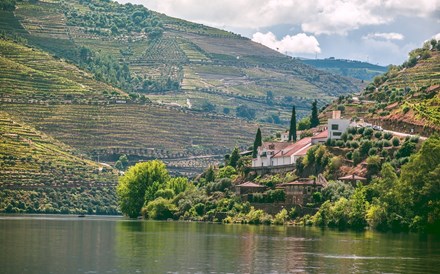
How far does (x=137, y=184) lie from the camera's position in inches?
7431

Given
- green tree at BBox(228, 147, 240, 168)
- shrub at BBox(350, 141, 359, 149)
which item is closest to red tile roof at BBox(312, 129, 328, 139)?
shrub at BBox(350, 141, 359, 149)

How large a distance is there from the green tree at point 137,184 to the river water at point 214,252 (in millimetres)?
66740

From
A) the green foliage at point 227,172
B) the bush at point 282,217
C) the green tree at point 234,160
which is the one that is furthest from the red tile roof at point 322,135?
the bush at point 282,217

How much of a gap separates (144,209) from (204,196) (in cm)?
1297

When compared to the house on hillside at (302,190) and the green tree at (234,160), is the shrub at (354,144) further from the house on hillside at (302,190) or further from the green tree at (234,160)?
the green tree at (234,160)

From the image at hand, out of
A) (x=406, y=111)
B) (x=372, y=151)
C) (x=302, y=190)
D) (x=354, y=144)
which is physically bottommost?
(x=302, y=190)

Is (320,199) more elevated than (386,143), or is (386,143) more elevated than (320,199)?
(386,143)

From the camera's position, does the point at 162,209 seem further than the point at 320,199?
Yes

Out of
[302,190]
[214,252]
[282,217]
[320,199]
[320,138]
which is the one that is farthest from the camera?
[320,138]

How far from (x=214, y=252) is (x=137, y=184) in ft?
325

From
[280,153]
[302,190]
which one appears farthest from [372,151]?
[280,153]

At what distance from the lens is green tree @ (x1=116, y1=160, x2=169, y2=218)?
188500mm

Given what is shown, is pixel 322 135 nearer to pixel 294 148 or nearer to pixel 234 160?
pixel 294 148

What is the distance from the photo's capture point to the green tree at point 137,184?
618 feet
